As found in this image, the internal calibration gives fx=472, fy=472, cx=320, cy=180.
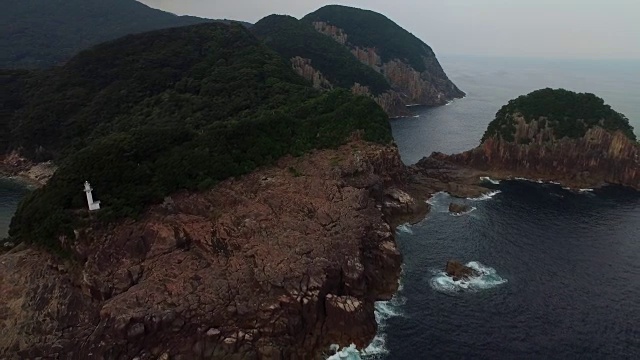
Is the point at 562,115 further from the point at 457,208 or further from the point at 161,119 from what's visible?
the point at 161,119

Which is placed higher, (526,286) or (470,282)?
(526,286)

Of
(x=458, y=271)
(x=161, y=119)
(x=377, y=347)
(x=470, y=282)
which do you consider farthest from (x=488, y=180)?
(x=161, y=119)

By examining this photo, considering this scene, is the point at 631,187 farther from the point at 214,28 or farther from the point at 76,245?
the point at 214,28

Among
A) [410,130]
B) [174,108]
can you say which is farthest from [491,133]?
[174,108]

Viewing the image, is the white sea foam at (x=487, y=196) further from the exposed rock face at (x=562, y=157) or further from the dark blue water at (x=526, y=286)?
the exposed rock face at (x=562, y=157)

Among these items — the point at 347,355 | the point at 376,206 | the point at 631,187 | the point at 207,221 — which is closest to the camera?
the point at 347,355

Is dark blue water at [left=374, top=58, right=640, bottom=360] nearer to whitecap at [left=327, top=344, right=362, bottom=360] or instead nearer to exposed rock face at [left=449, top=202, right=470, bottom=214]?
exposed rock face at [left=449, top=202, right=470, bottom=214]
